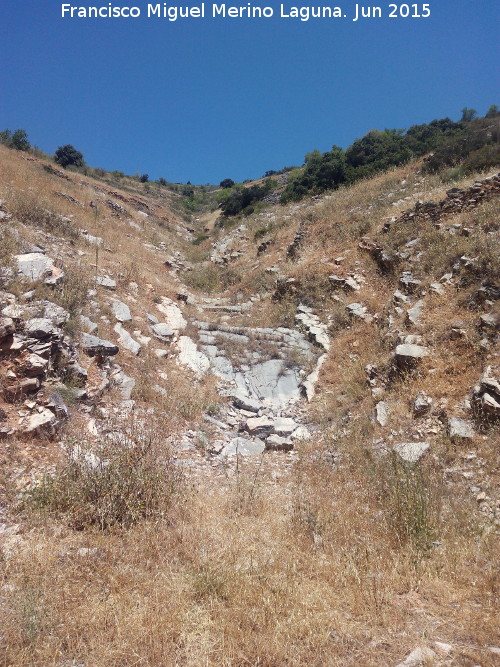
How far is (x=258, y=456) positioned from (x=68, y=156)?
32.6m

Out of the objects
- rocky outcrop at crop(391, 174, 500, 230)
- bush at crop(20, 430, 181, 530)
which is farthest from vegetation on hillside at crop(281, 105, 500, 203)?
bush at crop(20, 430, 181, 530)

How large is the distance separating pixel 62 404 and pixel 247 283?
8983 mm

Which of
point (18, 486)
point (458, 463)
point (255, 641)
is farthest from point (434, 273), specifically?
point (18, 486)

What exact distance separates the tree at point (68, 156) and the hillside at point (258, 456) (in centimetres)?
2243

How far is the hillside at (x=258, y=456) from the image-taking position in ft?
7.04

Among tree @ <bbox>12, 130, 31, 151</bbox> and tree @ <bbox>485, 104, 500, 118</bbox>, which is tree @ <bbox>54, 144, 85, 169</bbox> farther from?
tree @ <bbox>485, 104, 500, 118</bbox>

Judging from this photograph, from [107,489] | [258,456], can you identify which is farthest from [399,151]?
[107,489]

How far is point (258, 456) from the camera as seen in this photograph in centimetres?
495

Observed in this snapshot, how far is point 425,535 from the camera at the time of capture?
2820mm

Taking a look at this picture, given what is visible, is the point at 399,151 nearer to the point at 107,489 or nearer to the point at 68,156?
the point at 107,489

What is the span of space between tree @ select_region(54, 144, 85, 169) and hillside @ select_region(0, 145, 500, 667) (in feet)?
73.6

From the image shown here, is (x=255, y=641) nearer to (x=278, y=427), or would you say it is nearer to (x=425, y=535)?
(x=425, y=535)

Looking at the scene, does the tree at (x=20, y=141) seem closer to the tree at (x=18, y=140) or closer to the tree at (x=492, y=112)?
the tree at (x=18, y=140)

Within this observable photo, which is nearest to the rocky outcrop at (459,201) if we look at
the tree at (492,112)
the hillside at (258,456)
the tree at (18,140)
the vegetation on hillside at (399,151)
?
the hillside at (258,456)
